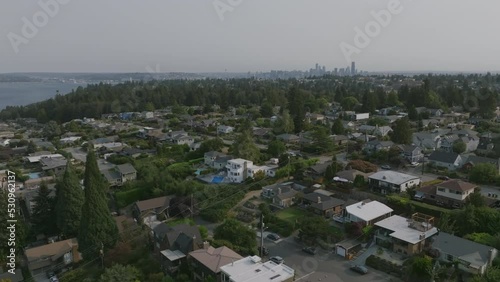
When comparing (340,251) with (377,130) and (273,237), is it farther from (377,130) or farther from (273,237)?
(377,130)

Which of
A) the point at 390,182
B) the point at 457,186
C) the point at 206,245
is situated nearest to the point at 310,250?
the point at 206,245

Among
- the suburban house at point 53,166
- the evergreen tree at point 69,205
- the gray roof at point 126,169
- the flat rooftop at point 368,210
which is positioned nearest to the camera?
the flat rooftop at point 368,210

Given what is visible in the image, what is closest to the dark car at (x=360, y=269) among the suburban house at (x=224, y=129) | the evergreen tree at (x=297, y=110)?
the evergreen tree at (x=297, y=110)

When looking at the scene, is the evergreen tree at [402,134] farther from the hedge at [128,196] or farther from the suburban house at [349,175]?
the hedge at [128,196]

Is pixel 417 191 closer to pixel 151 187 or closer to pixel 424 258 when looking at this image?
pixel 424 258

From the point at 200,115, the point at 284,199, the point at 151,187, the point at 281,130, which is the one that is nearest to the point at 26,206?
the point at 151,187

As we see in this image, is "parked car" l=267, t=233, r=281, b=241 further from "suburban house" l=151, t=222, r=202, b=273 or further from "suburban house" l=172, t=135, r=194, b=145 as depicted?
"suburban house" l=172, t=135, r=194, b=145

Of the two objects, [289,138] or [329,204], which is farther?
[289,138]
